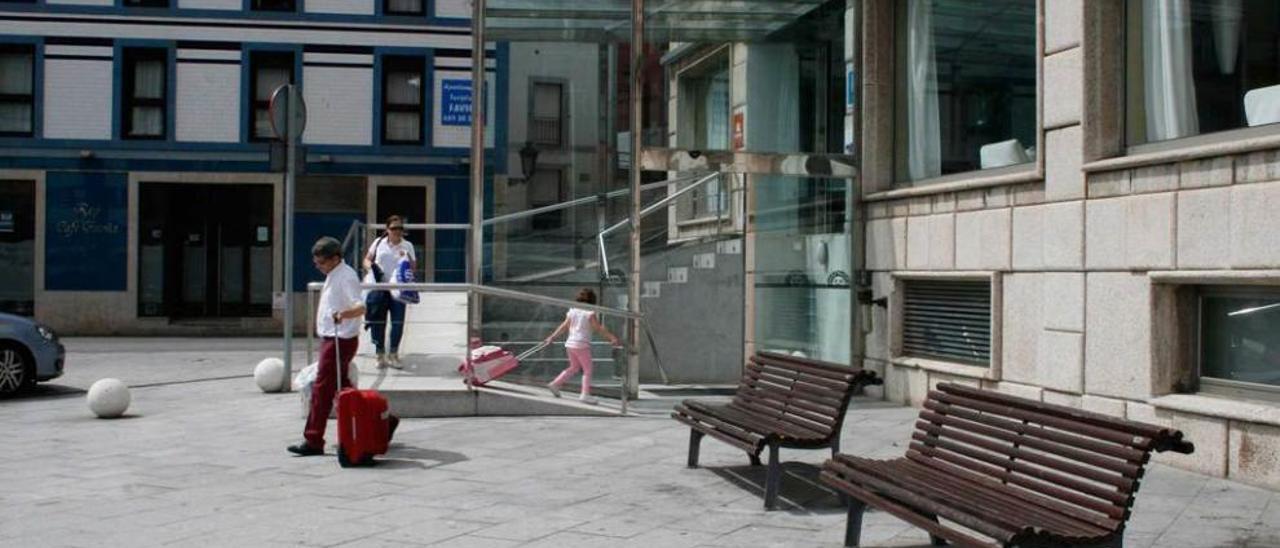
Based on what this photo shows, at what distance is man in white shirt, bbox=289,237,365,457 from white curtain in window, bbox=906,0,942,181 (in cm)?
629

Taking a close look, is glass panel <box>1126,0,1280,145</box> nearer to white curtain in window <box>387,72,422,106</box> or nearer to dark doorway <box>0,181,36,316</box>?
white curtain in window <box>387,72,422,106</box>

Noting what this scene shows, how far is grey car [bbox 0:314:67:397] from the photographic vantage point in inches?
580

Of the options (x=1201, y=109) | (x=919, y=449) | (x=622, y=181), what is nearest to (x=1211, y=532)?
(x=919, y=449)

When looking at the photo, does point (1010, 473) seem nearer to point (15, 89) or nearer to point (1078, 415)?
point (1078, 415)

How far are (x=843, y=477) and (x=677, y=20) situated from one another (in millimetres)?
8598

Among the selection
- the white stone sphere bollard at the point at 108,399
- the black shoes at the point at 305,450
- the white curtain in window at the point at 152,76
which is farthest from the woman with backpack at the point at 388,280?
the white curtain in window at the point at 152,76

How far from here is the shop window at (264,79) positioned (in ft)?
99.1

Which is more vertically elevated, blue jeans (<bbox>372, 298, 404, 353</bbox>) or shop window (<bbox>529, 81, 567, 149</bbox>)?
shop window (<bbox>529, 81, 567, 149</bbox>)

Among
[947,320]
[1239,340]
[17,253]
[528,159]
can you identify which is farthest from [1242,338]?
[17,253]

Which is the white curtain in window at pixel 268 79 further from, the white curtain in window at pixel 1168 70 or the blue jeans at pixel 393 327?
the white curtain in window at pixel 1168 70

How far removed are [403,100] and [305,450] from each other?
21843mm

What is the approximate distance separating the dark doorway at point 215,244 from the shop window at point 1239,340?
79.7 ft

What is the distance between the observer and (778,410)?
8516mm

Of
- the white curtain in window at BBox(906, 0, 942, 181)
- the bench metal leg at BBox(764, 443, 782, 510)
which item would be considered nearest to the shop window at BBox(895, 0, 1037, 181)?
the white curtain in window at BBox(906, 0, 942, 181)
